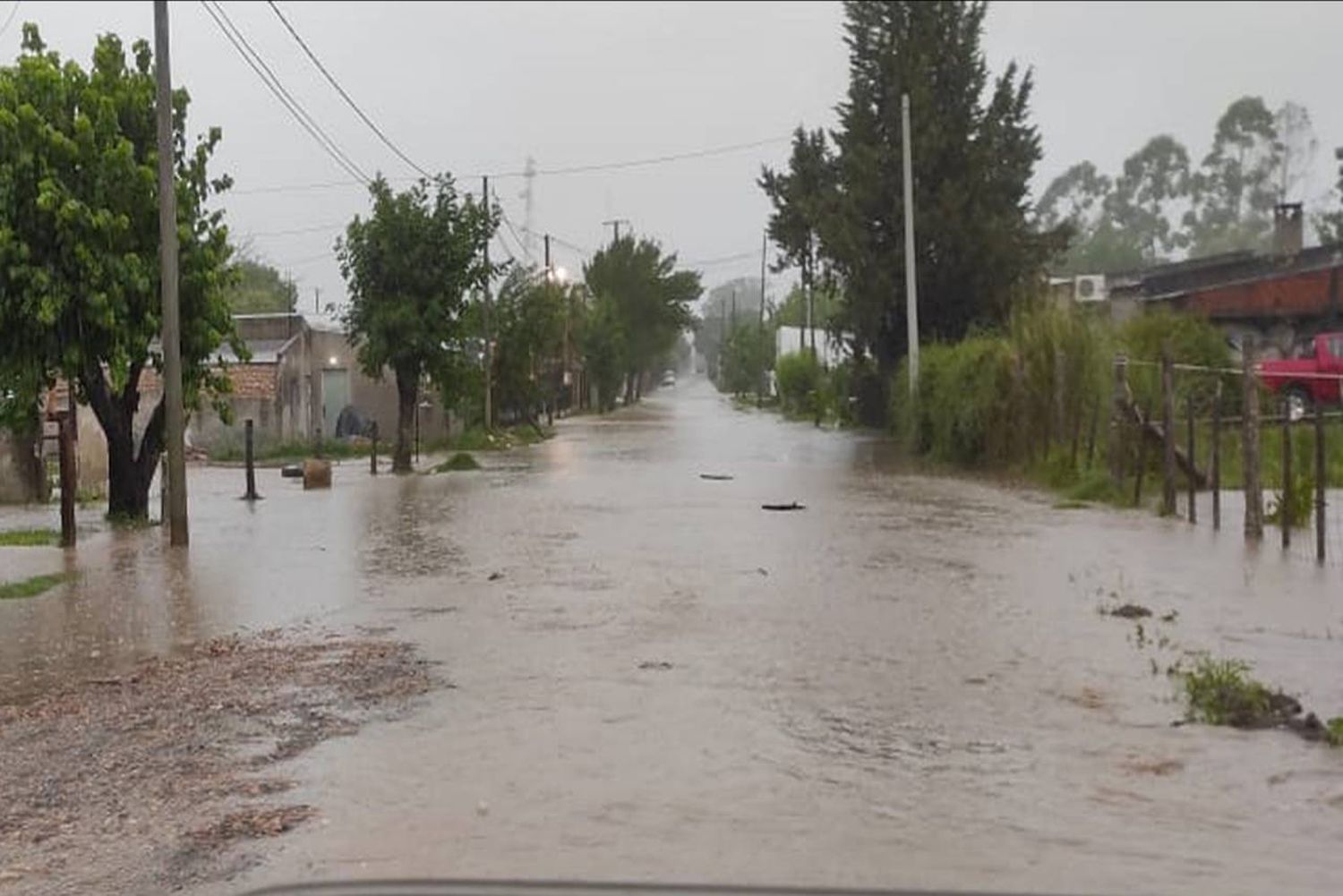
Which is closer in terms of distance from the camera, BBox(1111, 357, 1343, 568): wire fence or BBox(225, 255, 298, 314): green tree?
BBox(1111, 357, 1343, 568): wire fence

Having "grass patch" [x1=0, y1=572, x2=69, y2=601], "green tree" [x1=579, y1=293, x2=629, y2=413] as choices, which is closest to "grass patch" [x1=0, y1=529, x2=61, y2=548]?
"grass patch" [x1=0, y1=572, x2=69, y2=601]

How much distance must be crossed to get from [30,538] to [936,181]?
27.1 meters

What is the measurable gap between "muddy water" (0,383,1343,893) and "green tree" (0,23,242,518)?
7.36 feet

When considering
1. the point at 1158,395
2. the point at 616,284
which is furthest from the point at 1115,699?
the point at 616,284

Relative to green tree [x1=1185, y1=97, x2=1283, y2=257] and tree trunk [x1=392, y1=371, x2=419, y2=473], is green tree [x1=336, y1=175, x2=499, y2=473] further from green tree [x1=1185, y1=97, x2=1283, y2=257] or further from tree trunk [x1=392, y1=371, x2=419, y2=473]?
green tree [x1=1185, y1=97, x2=1283, y2=257]

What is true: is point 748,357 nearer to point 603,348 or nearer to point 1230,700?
point 603,348

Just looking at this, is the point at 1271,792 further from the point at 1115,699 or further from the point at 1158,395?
the point at 1158,395

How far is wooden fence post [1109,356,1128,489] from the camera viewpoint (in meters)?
20.6

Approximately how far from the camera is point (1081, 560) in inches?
563

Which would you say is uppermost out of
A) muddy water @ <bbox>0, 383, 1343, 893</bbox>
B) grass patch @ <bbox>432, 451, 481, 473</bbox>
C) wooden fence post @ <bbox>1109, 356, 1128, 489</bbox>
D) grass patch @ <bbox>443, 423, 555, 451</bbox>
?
wooden fence post @ <bbox>1109, 356, 1128, 489</bbox>

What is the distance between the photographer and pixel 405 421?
3089cm

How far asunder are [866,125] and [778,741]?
35.2 m

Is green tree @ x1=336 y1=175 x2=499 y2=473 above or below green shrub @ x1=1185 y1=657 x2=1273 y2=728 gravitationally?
above

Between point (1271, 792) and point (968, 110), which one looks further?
point (968, 110)
